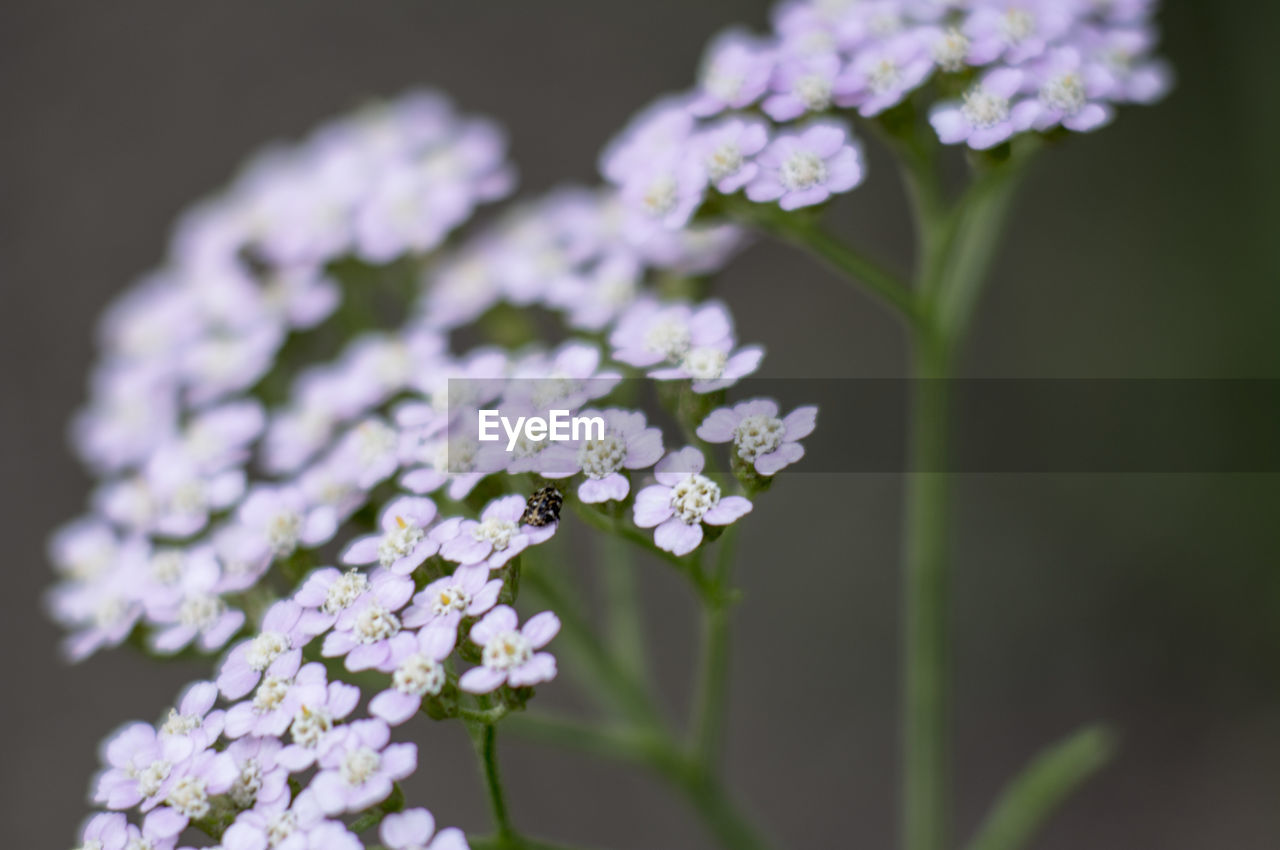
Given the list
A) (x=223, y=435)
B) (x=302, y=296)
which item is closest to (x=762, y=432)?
(x=223, y=435)

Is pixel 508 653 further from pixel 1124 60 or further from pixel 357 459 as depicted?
pixel 1124 60

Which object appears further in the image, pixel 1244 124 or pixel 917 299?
pixel 1244 124

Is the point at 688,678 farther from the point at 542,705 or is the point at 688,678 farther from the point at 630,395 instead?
the point at 630,395

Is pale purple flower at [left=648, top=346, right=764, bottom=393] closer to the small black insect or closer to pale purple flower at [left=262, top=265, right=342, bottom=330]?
the small black insect

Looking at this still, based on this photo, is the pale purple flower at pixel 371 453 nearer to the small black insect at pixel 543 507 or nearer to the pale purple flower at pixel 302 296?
the small black insect at pixel 543 507

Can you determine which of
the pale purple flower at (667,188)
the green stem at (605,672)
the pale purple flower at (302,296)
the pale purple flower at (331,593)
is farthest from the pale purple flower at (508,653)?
the pale purple flower at (302,296)

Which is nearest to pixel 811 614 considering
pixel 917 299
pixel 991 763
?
pixel 991 763
